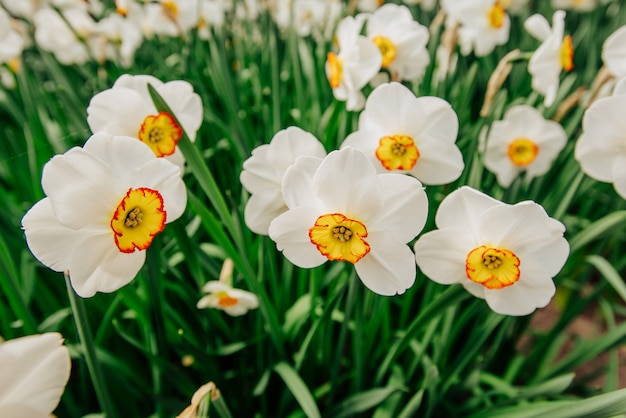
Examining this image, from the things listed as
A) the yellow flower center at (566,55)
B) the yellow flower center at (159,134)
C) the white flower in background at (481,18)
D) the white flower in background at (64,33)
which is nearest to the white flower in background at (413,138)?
the yellow flower center at (159,134)

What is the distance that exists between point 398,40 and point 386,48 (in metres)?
0.04

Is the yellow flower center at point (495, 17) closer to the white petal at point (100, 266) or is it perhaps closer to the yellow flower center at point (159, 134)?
the yellow flower center at point (159, 134)

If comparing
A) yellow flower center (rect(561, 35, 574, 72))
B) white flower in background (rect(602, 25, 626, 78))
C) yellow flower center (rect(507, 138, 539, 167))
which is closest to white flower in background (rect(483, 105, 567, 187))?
yellow flower center (rect(507, 138, 539, 167))

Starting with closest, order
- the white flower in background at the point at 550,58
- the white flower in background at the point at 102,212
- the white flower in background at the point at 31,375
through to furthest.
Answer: the white flower in background at the point at 31,375 < the white flower in background at the point at 102,212 < the white flower in background at the point at 550,58

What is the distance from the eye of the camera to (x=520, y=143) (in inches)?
50.3

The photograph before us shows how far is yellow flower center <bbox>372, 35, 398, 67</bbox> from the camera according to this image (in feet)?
4.10

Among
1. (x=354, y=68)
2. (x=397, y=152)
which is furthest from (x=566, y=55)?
(x=397, y=152)

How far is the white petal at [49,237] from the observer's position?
2.20ft

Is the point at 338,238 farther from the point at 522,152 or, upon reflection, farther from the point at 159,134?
the point at 522,152

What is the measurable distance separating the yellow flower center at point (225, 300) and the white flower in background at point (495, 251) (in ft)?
1.46

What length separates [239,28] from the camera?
2.64m

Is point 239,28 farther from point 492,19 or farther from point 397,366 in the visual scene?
point 397,366

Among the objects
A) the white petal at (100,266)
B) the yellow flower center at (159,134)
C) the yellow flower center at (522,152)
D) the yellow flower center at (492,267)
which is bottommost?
the yellow flower center at (522,152)

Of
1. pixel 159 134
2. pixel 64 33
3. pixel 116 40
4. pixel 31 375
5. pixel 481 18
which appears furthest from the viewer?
pixel 116 40
